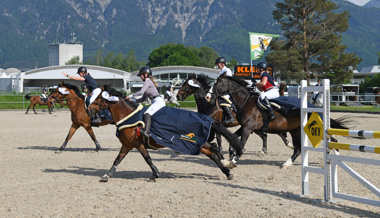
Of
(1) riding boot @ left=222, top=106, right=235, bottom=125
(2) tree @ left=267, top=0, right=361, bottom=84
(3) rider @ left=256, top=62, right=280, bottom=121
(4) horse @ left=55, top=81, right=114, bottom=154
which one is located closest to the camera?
(3) rider @ left=256, top=62, right=280, bottom=121

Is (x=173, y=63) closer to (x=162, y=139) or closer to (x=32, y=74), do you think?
(x=32, y=74)

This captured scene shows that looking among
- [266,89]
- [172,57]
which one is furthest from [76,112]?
[172,57]

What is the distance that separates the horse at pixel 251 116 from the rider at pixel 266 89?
0.19 metres

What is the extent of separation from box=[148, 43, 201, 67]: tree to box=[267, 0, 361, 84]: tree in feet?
261

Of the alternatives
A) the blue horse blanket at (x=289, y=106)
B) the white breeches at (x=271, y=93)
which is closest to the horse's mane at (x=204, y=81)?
the white breeches at (x=271, y=93)

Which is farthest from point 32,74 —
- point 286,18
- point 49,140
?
point 49,140

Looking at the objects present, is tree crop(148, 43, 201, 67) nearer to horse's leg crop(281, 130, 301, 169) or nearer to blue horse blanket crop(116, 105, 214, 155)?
horse's leg crop(281, 130, 301, 169)

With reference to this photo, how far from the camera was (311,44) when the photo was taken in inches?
2115

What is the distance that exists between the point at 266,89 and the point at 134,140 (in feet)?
13.1

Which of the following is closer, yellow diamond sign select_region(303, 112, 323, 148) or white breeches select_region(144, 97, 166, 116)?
yellow diamond sign select_region(303, 112, 323, 148)

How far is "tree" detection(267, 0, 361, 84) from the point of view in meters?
52.8

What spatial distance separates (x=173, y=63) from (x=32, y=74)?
4883 cm

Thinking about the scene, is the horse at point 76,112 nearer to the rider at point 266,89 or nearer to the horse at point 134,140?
the horse at point 134,140

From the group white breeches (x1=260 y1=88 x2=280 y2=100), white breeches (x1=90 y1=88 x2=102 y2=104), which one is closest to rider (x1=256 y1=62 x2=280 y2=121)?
white breeches (x1=260 y1=88 x2=280 y2=100)
